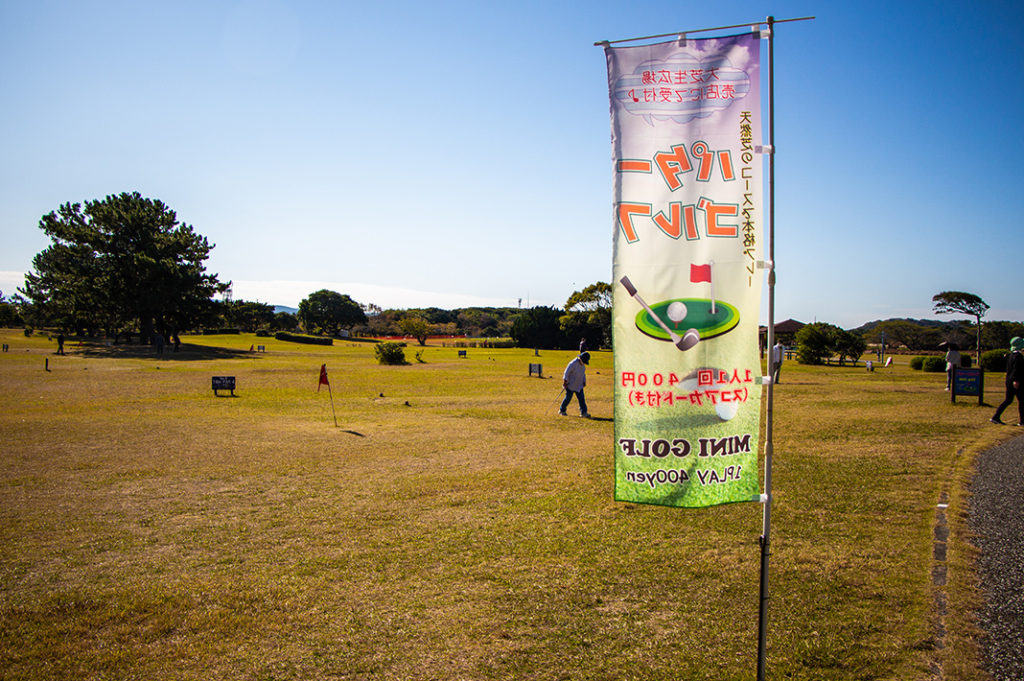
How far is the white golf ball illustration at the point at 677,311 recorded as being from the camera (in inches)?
151

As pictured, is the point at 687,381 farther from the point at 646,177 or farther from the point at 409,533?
the point at 409,533

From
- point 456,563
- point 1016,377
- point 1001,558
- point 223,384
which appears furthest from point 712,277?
point 223,384

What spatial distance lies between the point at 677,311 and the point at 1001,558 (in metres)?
5.21

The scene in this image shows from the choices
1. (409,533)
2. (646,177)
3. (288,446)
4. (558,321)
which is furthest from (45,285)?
(646,177)

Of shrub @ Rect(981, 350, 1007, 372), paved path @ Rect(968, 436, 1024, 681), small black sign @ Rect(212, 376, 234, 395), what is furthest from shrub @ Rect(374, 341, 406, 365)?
shrub @ Rect(981, 350, 1007, 372)

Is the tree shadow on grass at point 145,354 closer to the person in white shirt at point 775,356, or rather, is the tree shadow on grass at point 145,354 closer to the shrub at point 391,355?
the shrub at point 391,355

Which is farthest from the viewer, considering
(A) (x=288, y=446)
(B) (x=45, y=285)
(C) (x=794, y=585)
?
(B) (x=45, y=285)

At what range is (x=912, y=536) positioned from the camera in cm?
677

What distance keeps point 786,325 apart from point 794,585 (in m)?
49.6

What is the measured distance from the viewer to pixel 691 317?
12.6 feet

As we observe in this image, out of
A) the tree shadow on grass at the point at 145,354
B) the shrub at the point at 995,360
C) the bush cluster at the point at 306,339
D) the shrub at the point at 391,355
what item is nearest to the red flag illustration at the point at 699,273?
the shrub at the point at 391,355

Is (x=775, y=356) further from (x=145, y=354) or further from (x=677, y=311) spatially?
(x=145, y=354)

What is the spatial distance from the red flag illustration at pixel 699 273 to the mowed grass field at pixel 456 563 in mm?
2933

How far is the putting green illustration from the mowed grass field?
2601 mm
